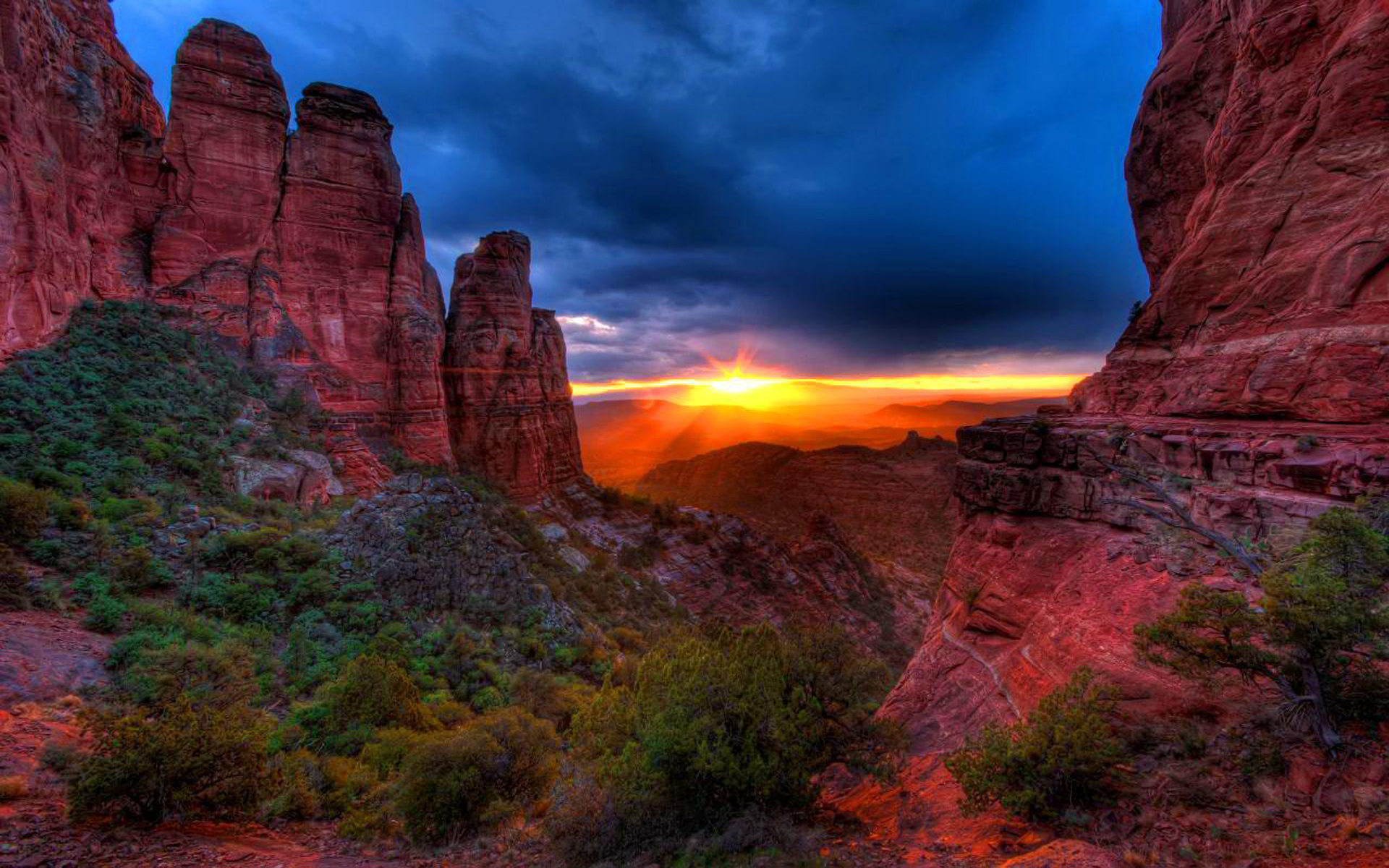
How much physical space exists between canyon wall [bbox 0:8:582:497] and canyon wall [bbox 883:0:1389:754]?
84.6 feet

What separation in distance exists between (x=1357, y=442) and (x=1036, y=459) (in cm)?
463

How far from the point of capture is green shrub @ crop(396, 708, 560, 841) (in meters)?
8.02

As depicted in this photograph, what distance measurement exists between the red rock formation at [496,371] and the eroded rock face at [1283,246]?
104ft

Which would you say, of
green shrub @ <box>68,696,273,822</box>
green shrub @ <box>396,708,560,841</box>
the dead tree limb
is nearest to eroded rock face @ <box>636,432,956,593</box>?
the dead tree limb

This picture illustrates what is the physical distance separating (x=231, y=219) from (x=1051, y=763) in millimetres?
33915

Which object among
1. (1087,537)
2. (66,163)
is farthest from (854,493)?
(66,163)

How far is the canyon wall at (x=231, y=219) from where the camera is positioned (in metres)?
15.6

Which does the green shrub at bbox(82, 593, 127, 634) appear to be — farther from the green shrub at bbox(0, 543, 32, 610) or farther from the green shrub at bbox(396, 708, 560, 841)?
the green shrub at bbox(396, 708, 560, 841)

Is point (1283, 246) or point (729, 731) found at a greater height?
point (1283, 246)

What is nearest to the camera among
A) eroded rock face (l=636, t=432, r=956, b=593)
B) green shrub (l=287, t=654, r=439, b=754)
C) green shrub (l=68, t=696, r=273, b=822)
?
green shrub (l=68, t=696, r=273, b=822)

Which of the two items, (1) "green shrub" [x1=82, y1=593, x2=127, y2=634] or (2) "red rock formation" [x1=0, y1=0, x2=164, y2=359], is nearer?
(1) "green shrub" [x1=82, y1=593, x2=127, y2=634]

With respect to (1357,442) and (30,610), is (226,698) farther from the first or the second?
A: (1357,442)

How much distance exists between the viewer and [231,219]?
2239 centimetres

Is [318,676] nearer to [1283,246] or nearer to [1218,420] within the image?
[1218,420]
